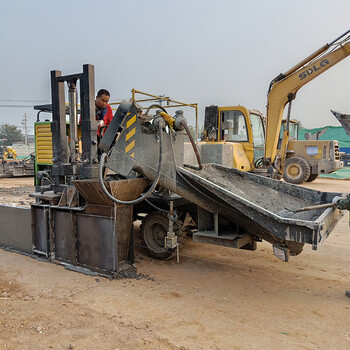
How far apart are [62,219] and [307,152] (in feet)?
38.7

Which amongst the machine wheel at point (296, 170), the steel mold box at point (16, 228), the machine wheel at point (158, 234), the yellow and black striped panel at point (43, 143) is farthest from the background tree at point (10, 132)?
the machine wheel at point (158, 234)

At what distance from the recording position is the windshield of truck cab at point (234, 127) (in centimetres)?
872

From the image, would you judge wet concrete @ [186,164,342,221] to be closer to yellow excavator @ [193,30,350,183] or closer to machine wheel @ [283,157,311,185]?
yellow excavator @ [193,30,350,183]

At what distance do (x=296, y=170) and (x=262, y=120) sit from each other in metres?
5.09

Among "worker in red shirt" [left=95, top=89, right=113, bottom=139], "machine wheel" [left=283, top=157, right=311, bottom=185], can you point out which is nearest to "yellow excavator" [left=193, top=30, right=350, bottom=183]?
"worker in red shirt" [left=95, top=89, right=113, bottom=139]

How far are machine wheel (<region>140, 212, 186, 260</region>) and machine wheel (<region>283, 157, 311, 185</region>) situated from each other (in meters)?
9.93

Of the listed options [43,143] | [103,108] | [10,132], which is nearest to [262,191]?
[103,108]

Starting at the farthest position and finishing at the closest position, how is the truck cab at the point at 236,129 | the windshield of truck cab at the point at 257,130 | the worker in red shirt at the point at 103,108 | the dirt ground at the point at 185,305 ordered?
the windshield of truck cab at the point at 257,130
the truck cab at the point at 236,129
the worker in red shirt at the point at 103,108
the dirt ground at the point at 185,305

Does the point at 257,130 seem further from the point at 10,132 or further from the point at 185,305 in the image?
the point at 10,132

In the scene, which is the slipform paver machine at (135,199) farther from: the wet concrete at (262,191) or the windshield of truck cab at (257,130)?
the windshield of truck cab at (257,130)

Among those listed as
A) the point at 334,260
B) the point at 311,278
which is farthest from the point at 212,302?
the point at 334,260

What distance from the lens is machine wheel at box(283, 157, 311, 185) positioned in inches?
537

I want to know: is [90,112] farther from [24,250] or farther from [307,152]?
[307,152]

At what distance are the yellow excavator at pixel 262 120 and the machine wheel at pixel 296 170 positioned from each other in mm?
3991
